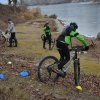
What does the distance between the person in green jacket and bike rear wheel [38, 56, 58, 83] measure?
30 cm

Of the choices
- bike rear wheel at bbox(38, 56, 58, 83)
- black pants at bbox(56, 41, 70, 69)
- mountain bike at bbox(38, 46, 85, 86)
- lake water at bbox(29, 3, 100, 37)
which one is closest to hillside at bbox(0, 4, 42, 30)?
lake water at bbox(29, 3, 100, 37)

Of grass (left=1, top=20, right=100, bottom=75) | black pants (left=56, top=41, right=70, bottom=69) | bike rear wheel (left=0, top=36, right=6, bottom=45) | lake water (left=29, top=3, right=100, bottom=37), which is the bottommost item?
lake water (left=29, top=3, right=100, bottom=37)

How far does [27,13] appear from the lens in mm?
61969

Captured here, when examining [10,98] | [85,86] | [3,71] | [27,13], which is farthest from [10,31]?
[27,13]

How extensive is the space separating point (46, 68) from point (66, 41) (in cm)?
101

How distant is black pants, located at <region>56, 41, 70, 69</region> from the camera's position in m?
10.4

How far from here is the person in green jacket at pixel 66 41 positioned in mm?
10117

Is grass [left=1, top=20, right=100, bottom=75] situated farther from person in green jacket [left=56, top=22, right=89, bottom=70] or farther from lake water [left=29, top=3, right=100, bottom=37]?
lake water [left=29, top=3, right=100, bottom=37]

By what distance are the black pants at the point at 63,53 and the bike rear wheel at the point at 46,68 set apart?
0.67 feet

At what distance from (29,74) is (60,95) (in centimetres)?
216

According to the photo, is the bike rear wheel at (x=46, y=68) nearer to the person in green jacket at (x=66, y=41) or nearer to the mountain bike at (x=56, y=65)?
the mountain bike at (x=56, y=65)

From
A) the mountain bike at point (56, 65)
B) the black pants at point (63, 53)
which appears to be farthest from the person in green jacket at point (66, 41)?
the mountain bike at point (56, 65)

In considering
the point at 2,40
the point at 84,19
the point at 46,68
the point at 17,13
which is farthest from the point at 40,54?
the point at 84,19

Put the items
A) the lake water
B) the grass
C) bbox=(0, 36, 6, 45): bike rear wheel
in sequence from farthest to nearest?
the lake water → bbox=(0, 36, 6, 45): bike rear wheel → the grass
